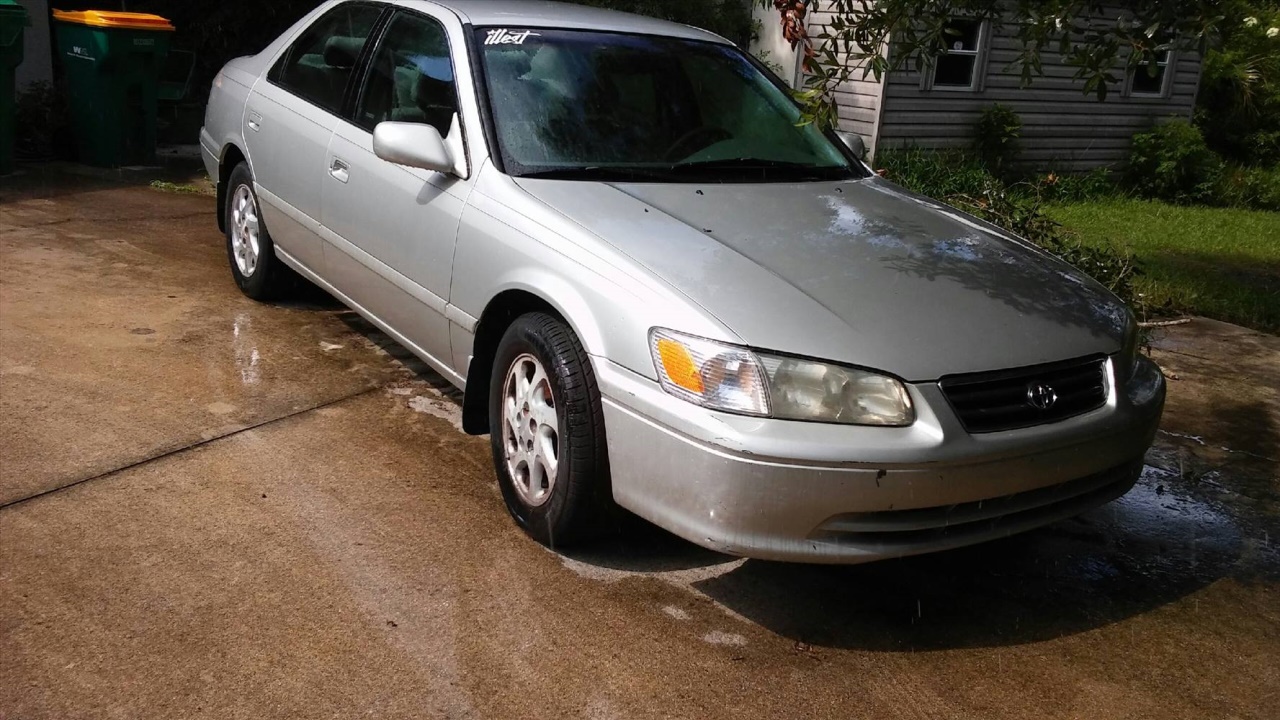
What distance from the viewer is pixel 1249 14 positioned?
10.9ft

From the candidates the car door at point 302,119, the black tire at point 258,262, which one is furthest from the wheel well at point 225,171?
the car door at point 302,119

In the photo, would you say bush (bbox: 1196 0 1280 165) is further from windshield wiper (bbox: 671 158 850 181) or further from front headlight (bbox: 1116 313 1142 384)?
front headlight (bbox: 1116 313 1142 384)

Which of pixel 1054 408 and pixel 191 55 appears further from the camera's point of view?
pixel 191 55

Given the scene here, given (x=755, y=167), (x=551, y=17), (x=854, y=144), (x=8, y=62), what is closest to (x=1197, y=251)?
(x=854, y=144)

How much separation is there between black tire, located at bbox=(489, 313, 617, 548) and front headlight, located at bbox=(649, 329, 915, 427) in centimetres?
38

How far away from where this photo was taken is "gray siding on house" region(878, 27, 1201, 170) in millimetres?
13109

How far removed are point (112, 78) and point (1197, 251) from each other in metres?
8.68

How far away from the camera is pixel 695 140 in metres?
4.57

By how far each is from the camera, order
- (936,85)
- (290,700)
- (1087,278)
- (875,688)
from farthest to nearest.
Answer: (936,85)
(1087,278)
(875,688)
(290,700)

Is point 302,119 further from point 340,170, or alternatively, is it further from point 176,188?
point 176,188

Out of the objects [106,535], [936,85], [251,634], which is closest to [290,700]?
[251,634]

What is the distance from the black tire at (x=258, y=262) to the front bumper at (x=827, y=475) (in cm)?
311

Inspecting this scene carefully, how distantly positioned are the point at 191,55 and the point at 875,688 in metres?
9.74

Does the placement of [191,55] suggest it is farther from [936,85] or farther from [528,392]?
[528,392]
